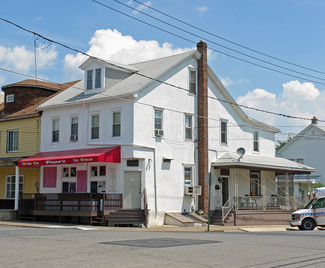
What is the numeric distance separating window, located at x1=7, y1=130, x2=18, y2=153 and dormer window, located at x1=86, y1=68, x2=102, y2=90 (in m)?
7.00

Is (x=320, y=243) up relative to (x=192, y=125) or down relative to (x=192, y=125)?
down

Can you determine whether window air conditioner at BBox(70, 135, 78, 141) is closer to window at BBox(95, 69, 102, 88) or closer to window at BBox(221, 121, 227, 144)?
window at BBox(95, 69, 102, 88)

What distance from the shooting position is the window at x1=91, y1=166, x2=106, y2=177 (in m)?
28.5

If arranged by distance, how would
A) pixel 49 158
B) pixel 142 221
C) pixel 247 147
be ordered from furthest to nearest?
pixel 247 147, pixel 49 158, pixel 142 221

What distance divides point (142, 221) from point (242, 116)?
499 inches

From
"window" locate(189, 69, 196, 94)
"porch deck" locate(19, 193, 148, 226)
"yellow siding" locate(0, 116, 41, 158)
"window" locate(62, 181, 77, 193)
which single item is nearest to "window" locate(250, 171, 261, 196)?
"window" locate(189, 69, 196, 94)

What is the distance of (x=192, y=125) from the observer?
31.3 m

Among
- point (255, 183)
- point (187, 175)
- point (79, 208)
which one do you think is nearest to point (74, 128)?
point (79, 208)

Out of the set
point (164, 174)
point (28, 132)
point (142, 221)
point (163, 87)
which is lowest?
point (142, 221)

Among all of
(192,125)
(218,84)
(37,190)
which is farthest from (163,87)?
(37,190)

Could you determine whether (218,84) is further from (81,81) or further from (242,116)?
(81,81)

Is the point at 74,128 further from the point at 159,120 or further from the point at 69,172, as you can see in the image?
the point at 159,120

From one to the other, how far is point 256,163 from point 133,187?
29.3 feet

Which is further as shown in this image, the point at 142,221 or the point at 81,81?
the point at 81,81
